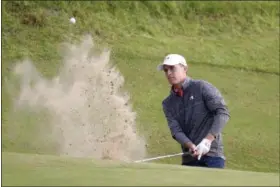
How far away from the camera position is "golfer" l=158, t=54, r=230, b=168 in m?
6.02

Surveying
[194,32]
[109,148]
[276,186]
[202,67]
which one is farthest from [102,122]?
[276,186]

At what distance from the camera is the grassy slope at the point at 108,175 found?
12.3ft

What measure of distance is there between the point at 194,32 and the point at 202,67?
5.86 ft

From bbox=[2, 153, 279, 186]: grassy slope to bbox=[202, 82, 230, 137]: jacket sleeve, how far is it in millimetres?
1469

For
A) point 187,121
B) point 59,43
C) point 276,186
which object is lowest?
point 276,186

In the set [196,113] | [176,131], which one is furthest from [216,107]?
[176,131]

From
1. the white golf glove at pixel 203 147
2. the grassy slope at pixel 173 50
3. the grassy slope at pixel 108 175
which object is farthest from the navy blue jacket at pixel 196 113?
the grassy slope at pixel 173 50

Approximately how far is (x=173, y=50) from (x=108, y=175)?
28.4 feet

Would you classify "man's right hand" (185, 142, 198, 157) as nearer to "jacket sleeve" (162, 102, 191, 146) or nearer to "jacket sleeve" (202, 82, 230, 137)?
"jacket sleeve" (162, 102, 191, 146)

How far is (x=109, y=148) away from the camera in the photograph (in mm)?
8609

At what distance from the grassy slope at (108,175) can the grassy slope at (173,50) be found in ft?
13.9

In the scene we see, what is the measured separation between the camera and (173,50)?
41.1 ft

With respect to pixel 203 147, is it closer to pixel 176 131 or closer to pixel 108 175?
pixel 176 131

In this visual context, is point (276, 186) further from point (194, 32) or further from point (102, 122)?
point (194, 32)
